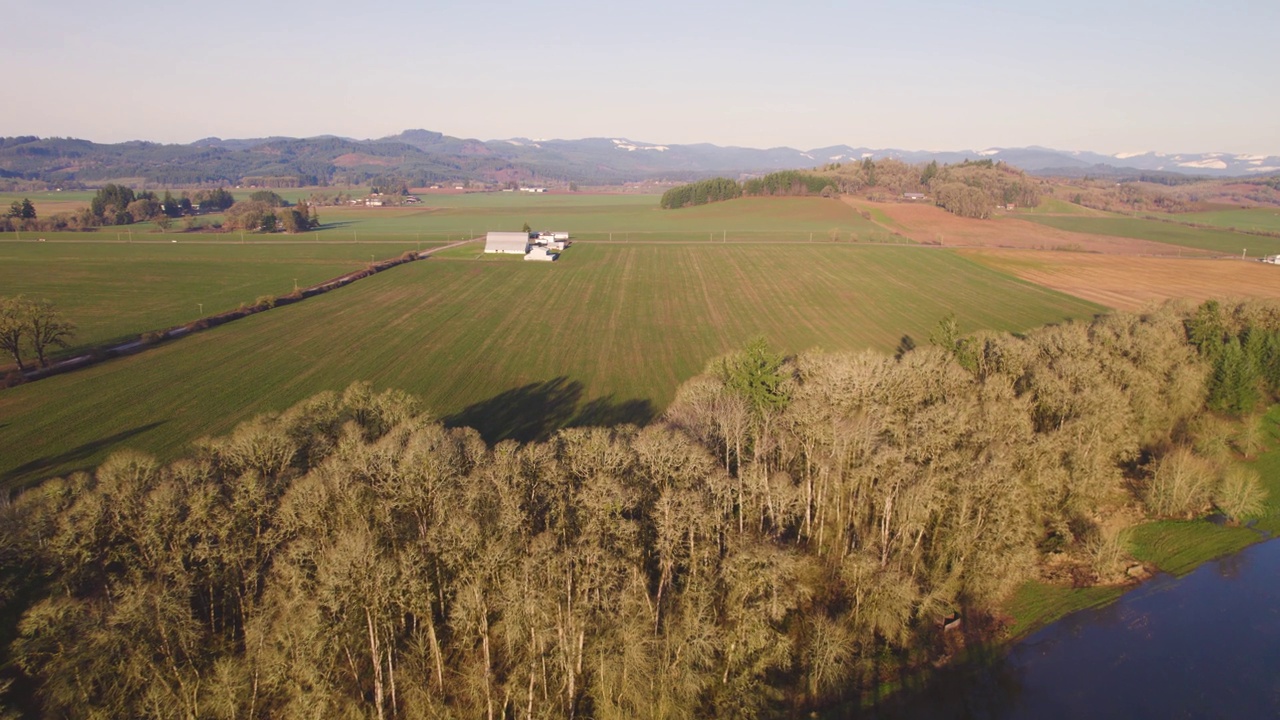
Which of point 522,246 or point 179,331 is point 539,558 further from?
point 522,246

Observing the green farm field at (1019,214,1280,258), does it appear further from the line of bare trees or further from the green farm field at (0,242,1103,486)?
the line of bare trees

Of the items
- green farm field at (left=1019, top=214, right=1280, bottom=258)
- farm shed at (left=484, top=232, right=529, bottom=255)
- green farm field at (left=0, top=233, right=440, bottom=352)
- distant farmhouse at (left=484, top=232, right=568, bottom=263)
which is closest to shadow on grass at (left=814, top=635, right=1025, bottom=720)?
green farm field at (left=0, top=233, right=440, bottom=352)

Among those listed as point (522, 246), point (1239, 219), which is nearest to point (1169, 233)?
point (1239, 219)

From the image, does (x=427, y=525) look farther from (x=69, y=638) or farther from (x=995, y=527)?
(x=995, y=527)

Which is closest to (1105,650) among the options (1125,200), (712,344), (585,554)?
(585,554)

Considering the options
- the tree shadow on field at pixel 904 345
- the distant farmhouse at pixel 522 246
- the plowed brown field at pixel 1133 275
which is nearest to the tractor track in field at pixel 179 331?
the distant farmhouse at pixel 522 246
